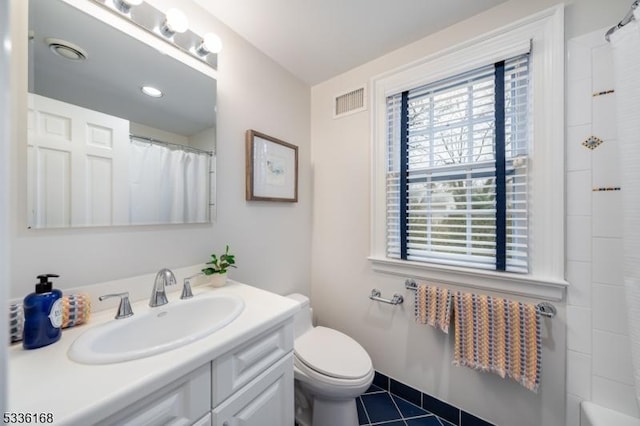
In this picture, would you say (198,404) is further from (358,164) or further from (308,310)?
(358,164)

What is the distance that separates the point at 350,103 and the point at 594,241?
1529mm

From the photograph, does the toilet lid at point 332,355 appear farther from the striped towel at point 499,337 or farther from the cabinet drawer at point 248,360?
the striped towel at point 499,337

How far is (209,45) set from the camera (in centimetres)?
121

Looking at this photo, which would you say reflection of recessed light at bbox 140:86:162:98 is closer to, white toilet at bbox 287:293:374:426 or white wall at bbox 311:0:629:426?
white wall at bbox 311:0:629:426

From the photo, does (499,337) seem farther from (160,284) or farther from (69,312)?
(69,312)

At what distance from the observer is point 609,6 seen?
100cm

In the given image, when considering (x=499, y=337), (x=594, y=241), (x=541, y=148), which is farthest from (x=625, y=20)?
(x=499, y=337)

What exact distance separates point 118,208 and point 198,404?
2.57 ft

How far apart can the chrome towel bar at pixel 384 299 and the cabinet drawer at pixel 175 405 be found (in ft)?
3.70

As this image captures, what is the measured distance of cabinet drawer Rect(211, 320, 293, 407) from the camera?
72 centimetres

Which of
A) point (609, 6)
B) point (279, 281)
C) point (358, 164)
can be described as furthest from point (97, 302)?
point (609, 6)

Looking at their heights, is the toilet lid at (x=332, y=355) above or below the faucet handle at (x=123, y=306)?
→ below

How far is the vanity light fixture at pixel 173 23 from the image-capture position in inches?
41.8

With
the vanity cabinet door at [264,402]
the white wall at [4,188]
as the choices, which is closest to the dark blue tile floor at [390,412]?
the vanity cabinet door at [264,402]
